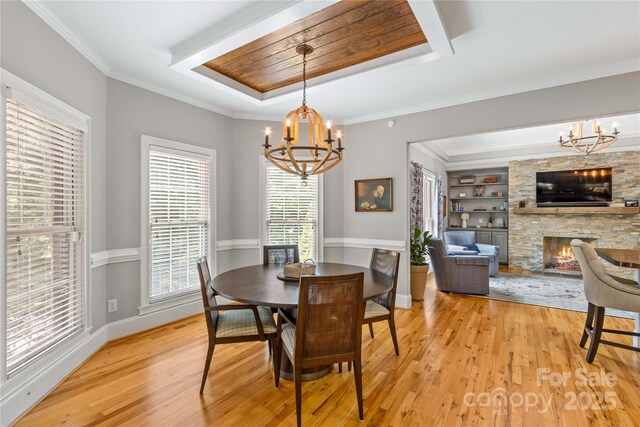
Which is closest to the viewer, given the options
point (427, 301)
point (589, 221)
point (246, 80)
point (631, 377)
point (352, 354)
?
point (352, 354)

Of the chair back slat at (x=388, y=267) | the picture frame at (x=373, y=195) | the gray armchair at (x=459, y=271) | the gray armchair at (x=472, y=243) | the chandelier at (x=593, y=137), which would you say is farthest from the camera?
the gray armchair at (x=472, y=243)

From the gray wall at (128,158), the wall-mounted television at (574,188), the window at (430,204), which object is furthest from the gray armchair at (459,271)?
the gray wall at (128,158)

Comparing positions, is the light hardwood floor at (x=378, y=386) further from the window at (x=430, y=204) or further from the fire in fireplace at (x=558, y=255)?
the fire in fireplace at (x=558, y=255)

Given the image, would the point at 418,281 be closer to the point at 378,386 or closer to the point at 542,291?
the point at 542,291

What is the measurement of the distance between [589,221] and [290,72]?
6627mm

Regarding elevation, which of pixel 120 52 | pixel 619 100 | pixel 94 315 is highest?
pixel 120 52

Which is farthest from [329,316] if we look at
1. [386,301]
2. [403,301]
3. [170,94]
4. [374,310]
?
[170,94]

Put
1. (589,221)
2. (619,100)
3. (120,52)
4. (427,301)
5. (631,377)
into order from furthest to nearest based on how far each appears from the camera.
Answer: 1. (589,221)
2. (427,301)
3. (619,100)
4. (120,52)
5. (631,377)

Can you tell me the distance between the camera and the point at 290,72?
3.04 m

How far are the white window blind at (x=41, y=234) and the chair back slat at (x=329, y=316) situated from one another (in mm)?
1829

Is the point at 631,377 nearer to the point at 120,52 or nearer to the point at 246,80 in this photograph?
the point at 246,80

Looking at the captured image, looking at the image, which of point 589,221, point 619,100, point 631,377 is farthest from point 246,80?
point 589,221

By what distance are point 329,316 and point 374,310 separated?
91cm

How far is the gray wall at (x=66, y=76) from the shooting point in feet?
6.23
